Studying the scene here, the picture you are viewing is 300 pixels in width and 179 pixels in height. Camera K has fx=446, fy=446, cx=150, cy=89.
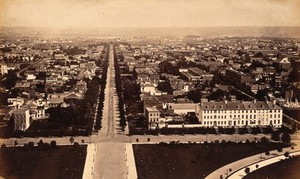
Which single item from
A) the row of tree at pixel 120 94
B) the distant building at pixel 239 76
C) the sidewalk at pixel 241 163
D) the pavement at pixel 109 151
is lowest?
the sidewalk at pixel 241 163

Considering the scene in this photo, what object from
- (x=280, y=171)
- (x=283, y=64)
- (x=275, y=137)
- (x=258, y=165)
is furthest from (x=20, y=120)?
(x=283, y=64)

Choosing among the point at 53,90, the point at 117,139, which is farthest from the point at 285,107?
the point at 53,90

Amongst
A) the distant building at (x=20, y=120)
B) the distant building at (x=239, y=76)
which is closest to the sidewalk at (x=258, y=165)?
the distant building at (x=20, y=120)

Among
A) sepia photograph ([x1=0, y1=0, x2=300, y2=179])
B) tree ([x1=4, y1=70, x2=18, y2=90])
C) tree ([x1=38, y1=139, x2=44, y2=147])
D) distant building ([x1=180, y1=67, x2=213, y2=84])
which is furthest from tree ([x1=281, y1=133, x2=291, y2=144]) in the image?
distant building ([x1=180, y1=67, x2=213, y2=84])

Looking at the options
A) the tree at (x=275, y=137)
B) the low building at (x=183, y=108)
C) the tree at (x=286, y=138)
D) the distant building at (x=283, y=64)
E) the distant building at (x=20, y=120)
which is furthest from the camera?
the distant building at (x=283, y=64)

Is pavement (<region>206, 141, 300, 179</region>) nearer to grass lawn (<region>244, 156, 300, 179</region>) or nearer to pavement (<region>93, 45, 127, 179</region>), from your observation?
grass lawn (<region>244, 156, 300, 179</region>)

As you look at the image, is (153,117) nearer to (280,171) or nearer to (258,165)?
(258,165)

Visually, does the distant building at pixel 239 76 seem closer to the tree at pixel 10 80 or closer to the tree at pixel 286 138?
the tree at pixel 286 138

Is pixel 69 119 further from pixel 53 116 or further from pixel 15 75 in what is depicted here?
pixel 15 75

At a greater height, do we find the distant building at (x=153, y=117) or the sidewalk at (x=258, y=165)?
the distant building at (x=153, y=117)
